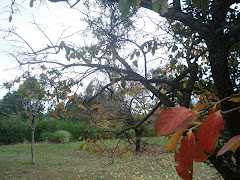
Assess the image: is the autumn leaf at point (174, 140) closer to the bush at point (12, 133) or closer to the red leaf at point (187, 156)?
the red leaf at point (187, 156)

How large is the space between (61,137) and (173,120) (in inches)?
487

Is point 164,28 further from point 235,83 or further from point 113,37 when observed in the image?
point 235,83

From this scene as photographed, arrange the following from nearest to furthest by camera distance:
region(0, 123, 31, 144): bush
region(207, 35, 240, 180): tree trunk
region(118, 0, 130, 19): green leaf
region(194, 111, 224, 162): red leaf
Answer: region(194, 111, 224, 162): red leaf → region(118, 0, 130, 19): green leaf → region(207, 35, 240, 180): tree trunk → region(0, 123, 31, 144): bush

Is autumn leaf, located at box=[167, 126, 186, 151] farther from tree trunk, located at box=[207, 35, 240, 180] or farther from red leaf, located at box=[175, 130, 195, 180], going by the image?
tree trunk, located at box=[207, 35, 240, 180]

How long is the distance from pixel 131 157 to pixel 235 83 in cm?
571

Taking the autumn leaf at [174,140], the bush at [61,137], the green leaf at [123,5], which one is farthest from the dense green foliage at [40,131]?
the autumn leaf at [174,140]

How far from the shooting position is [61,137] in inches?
470

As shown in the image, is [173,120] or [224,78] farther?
[224,78]


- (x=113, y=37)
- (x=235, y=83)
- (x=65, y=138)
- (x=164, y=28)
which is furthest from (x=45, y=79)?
(x=65, y=138)

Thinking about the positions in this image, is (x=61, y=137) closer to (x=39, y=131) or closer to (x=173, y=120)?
(x=39, y=131)

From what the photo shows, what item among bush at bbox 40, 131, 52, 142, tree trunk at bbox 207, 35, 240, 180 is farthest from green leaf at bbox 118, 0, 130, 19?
bush at bbox 40, 131, 52, 142

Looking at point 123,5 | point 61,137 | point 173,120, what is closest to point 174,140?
point 173,120

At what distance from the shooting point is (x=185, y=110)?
0.45 meters

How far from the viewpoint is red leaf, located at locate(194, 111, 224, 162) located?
39 centimetres
